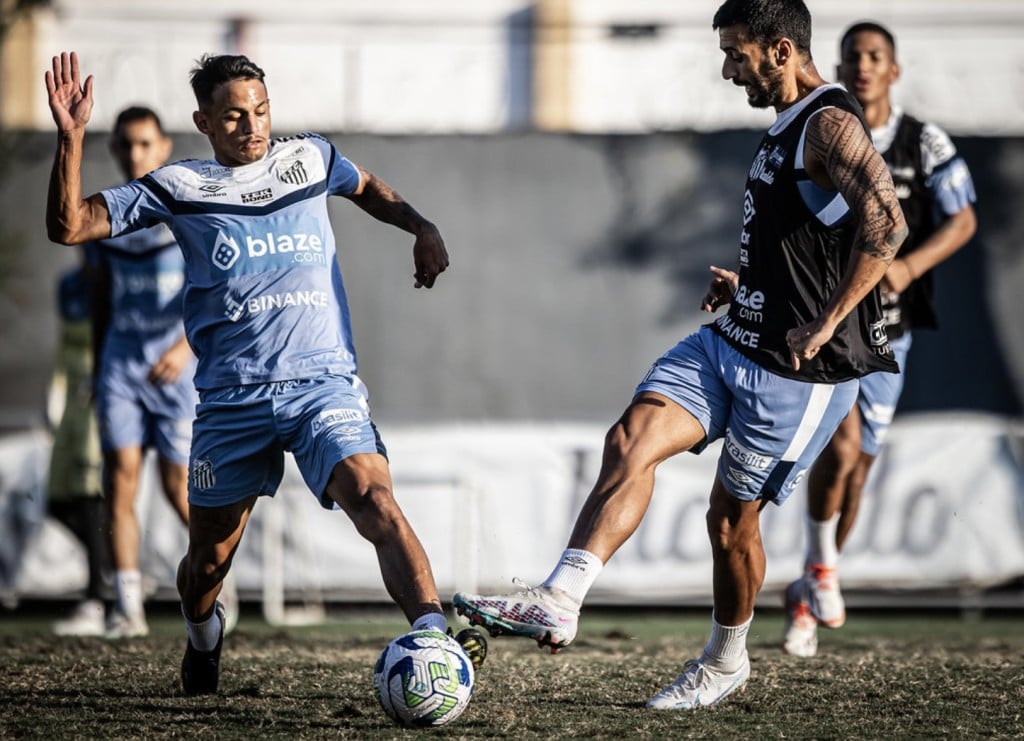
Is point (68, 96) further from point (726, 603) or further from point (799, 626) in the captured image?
point (799, 626)

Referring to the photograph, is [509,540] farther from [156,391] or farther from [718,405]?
[718,405]

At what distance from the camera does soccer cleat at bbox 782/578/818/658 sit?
724 cm

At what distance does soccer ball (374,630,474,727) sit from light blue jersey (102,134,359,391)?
3.92 ft

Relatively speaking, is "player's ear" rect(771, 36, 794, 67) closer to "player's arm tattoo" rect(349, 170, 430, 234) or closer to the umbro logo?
"player's arm tattoo" rect(349, 170, 430, 234)

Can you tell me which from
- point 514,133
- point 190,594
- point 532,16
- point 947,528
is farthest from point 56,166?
point 532,16

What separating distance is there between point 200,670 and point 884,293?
11.9ft

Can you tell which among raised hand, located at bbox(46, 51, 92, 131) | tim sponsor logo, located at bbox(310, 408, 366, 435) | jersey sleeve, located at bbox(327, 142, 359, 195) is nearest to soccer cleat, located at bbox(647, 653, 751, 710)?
tim sponsor logo, located at bbox(310, 408, 366, 435)

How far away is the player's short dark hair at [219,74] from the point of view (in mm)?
5613

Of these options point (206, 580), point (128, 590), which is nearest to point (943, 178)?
point (206, 580)

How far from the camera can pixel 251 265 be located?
216 inches

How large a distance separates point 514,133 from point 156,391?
3920 millimetres

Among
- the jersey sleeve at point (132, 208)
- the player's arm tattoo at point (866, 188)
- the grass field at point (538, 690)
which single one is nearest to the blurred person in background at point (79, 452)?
the grass field at point (538, 690)

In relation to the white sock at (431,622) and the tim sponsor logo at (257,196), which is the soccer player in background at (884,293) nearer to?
the white sock at (431,622)

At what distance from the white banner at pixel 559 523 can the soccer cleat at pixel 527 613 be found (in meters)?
5.15
